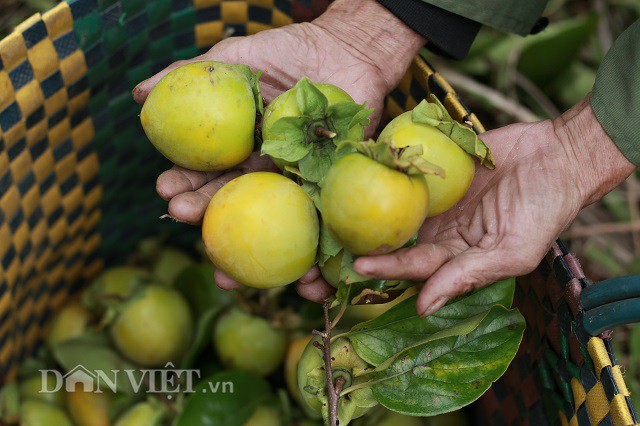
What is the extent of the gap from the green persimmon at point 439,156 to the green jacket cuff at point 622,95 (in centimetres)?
34

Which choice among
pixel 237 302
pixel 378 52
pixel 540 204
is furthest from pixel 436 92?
pixel 237 302

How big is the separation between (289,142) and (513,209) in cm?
38

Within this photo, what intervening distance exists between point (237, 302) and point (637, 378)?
106 cm

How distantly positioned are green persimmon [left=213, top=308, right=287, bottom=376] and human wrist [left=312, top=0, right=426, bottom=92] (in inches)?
23.4

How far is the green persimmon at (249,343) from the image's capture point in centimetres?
150

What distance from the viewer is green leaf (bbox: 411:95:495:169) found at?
1074 mm

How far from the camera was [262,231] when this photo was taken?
38.4 inches

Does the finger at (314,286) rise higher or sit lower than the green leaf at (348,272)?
lower

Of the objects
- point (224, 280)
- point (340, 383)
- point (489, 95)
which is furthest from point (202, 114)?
point (489, 95)

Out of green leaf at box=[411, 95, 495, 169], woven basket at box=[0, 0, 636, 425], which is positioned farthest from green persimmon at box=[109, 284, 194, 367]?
green leaf at box=[411, 95, 495, 169]

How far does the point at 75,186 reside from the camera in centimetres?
158

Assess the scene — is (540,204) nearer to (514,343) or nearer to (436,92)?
(514,343)

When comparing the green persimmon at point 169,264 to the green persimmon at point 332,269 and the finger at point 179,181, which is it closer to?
the finger at point 179,181

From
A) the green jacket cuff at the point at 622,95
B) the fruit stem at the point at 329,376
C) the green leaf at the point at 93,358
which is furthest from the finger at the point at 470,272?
the green leaf at the point at 93,358
